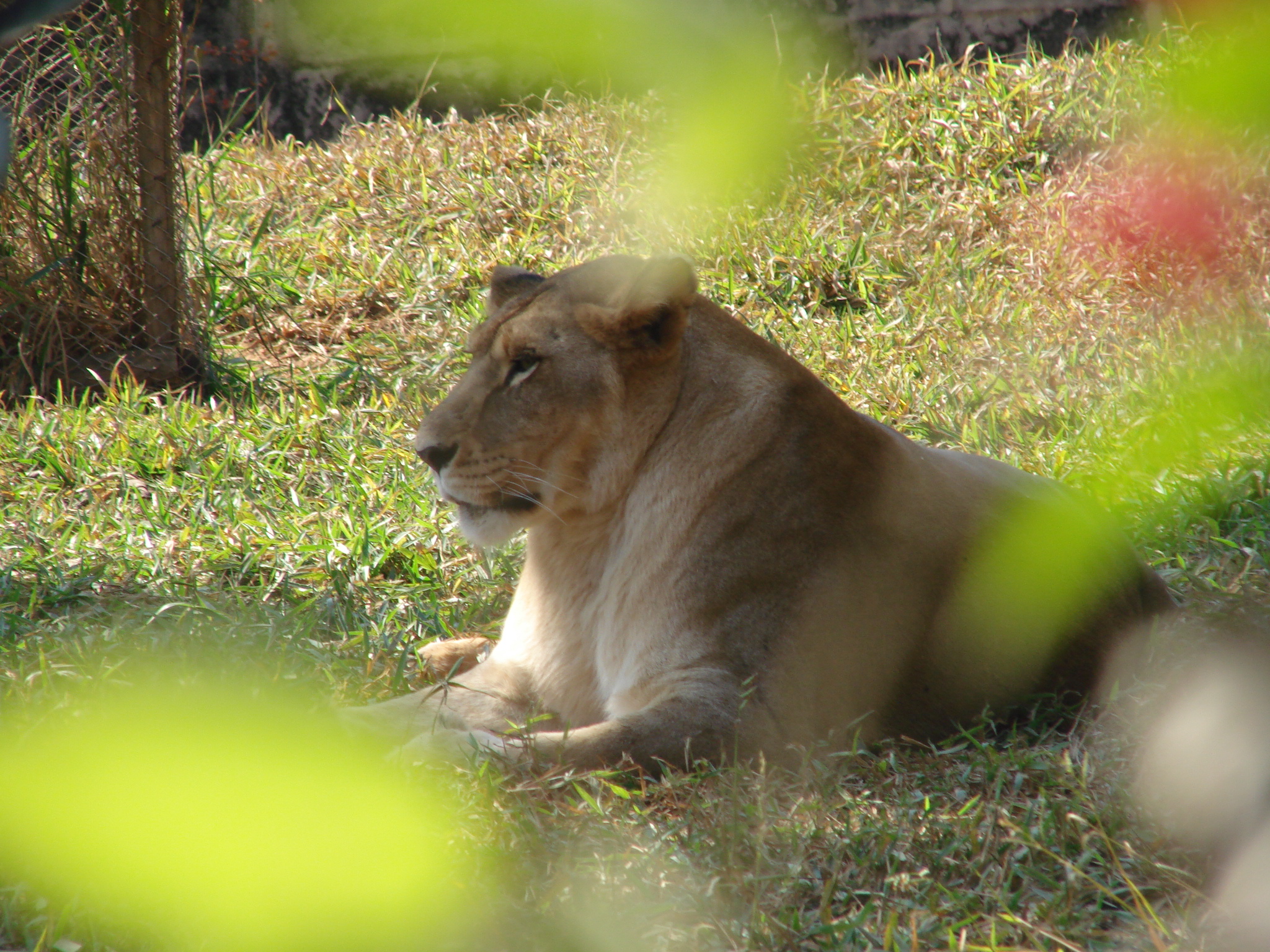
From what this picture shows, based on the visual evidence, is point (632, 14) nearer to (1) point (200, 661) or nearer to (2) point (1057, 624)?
(2) point (1057, 624)

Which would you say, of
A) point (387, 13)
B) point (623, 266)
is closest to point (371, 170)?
point (623, 266)

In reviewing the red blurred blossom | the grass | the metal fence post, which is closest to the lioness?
the grass

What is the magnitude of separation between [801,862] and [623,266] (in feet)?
4.22

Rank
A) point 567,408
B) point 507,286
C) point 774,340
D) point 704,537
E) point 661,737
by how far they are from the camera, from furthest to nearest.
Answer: point 774,340 < point 507,286 < point 567,408 < point 704,537 < point 661,737

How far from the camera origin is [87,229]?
4.86 metres

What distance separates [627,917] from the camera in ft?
5.43

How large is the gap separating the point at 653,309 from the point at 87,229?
3.38 m


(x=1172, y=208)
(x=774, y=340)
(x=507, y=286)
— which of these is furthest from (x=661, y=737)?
(x=774, y=340)

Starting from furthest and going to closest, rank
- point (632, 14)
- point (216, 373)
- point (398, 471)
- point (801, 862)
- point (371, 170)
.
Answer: point (371, 170) < point (216, 373) < point (398, 471) < point (801, 862) < point (632, 14)

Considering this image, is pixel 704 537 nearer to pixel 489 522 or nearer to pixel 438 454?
pixel 489 522

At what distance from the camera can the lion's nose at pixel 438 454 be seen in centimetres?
245

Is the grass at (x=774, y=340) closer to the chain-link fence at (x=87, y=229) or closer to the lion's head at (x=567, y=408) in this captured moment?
the chain-link fence at (x=87, y=229)

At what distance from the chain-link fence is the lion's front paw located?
3.18m

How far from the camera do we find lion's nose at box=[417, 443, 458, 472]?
8.05 feet
